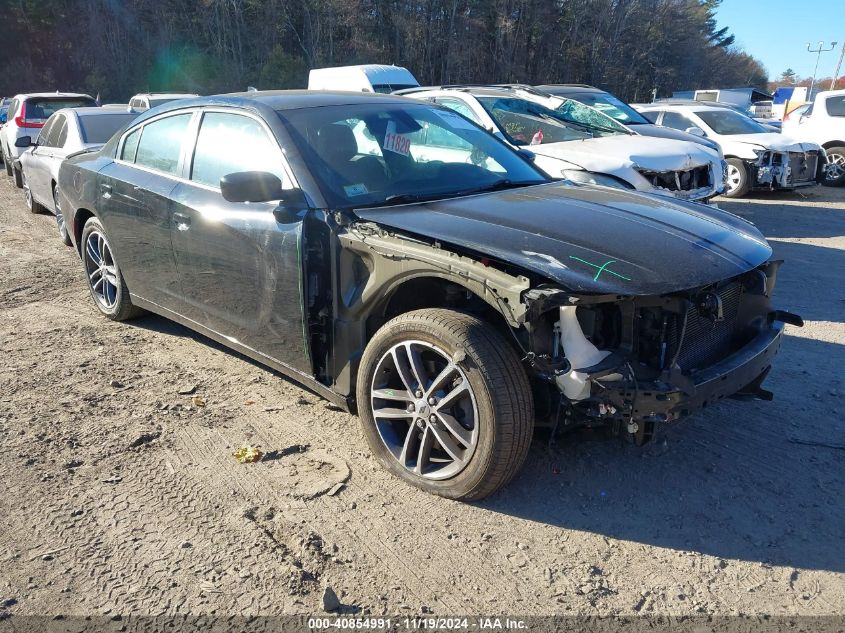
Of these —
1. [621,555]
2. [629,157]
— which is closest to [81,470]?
[621,555]

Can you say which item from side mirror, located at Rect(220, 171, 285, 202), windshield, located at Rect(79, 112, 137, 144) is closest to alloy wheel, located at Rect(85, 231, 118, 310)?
side mirror, located at Rect(220, 171, 285, 202)

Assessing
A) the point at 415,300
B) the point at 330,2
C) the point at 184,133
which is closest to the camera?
the point at 415,300

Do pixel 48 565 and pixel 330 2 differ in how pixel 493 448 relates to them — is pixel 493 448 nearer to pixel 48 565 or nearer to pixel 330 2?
pixel 48 565

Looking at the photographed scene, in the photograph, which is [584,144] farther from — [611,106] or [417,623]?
[417,623]

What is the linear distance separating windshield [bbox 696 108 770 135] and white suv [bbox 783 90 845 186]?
1.36m

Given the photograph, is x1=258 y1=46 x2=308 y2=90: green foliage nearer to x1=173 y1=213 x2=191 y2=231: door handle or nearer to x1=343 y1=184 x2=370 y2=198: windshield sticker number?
x1=173 y1=213 x2=191 y2=231: door handle

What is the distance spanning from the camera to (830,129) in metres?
13.5

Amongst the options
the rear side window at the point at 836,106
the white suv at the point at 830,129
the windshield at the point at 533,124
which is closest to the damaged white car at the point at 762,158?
the white suv at the point at 830,129

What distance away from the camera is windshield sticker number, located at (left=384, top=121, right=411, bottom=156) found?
3.86 metres

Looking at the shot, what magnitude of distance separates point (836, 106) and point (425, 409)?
14094mm

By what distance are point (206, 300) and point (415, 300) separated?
148cm

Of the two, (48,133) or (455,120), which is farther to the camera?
(48,133)

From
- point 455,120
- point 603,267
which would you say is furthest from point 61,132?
point 603,267

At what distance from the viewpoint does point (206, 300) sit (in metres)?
4.07
